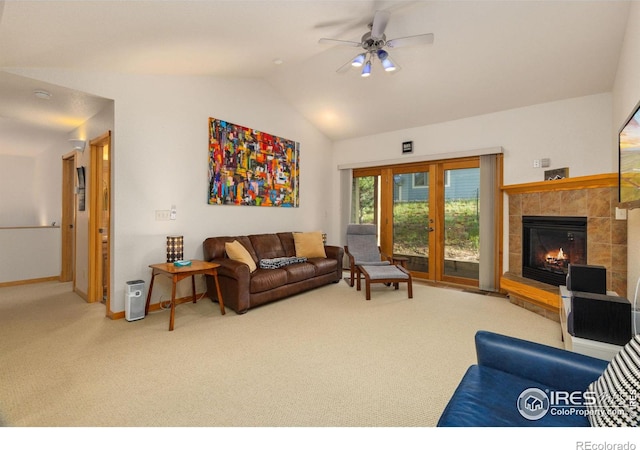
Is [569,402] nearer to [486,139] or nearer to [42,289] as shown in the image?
[486,139]

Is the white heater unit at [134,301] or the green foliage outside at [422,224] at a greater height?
the green foliage outside at [422,224]

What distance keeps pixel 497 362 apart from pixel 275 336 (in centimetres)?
190

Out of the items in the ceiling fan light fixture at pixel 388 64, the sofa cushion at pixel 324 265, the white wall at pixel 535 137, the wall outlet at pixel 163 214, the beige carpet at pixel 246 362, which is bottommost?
the beige carpet at pixel 246 362

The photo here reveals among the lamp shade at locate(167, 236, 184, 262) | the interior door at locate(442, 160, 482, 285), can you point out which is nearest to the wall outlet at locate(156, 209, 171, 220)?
the lamp shade at locate(167, 236, 184, 262)

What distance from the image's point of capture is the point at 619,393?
99 cm

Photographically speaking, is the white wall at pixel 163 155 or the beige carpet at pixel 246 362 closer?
the beige carpet at pixel 246 362

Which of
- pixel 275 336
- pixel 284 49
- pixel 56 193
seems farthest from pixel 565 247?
pixel 56 193

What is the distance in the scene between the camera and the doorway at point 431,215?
4.79 m

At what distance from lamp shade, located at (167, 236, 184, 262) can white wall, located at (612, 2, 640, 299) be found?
450 cm

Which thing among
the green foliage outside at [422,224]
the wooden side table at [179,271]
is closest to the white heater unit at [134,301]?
the wooden side table at [179,271]

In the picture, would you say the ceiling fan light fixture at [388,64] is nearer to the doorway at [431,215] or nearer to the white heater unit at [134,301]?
the doorway at [431,215]

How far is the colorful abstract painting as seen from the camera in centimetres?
416

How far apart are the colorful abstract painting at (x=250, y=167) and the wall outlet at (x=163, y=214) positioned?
59 centimetres

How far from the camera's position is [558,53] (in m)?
3.28
